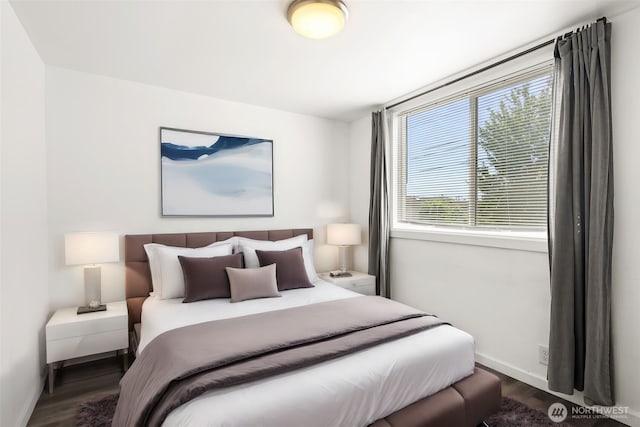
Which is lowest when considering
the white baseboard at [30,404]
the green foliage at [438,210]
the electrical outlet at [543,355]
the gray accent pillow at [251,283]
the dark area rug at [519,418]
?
the dark area rug at [519,418]

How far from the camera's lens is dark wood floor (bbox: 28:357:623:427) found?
2092mm

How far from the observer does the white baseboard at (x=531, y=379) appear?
2.01 m

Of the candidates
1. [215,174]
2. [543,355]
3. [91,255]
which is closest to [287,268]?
[215,174]

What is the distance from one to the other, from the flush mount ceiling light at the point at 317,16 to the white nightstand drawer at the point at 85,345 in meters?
2.60

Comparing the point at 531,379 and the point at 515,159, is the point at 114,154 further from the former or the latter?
the point at 531,379

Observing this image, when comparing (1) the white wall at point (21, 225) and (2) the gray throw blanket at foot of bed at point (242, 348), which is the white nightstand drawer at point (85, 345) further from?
(2) the gray throw blanket at foot of bed at point (242, 348)

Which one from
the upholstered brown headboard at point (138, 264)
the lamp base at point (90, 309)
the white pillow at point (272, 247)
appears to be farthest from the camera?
the white pillow at point (272, 247)

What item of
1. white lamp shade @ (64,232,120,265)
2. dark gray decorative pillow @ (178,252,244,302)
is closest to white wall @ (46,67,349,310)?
white lamp shade @ (64,232,120,265)

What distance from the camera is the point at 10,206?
186 cm

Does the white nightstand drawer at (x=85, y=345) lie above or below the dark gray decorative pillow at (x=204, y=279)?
below

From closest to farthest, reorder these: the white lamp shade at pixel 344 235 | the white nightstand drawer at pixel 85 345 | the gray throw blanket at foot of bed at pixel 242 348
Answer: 1. the gray throw blanket at foot of bed at pixel 242 348
2. the white nightstand drawer at pixel 85 345
3. the white lamp shade at pixel 344 235

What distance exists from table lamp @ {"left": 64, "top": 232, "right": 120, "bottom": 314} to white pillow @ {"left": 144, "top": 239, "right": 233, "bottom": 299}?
12.7 inches

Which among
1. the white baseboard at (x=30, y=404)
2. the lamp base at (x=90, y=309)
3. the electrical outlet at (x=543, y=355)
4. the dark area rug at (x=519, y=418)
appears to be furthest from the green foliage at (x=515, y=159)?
the white baseboard at (x=30, y=404)

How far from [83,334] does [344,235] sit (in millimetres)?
2598
